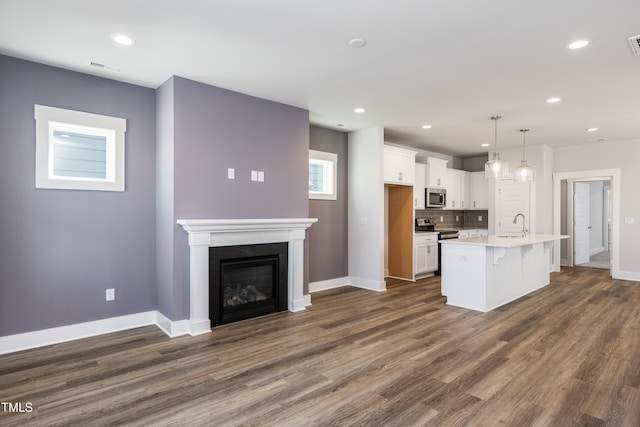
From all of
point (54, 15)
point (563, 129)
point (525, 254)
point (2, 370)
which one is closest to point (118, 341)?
point (2, 370)

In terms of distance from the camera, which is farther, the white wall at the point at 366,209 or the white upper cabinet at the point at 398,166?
the white upper cabinet at the point at 398,166

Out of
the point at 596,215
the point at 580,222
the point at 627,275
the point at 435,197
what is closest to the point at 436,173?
the point at 435,197

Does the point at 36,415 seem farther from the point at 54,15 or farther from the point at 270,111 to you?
the point at 270,111

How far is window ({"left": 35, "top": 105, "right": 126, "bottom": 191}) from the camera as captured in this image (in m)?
3.38

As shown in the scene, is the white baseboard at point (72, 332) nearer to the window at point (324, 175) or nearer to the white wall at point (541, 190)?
the window at point (324, 175)

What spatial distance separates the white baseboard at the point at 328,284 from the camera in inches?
222

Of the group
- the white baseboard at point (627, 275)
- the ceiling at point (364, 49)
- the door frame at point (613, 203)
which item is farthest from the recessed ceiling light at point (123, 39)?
the white baseboard at point (627, 275)

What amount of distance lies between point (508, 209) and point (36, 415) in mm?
8027

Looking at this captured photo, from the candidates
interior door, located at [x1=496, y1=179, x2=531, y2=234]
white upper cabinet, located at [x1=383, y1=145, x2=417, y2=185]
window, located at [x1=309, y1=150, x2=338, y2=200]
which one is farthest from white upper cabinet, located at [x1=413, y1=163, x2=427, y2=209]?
interior door, located at [x1=496, y1=179, x2=531, y2=234]

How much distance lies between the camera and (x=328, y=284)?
584 centimetres

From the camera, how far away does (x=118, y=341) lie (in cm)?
348

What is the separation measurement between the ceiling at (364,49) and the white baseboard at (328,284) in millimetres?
2705

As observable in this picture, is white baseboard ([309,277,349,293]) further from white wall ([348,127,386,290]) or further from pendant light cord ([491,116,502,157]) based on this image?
pendant light cord ([491,116,502,157])

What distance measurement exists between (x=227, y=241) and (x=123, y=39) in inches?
83.4
